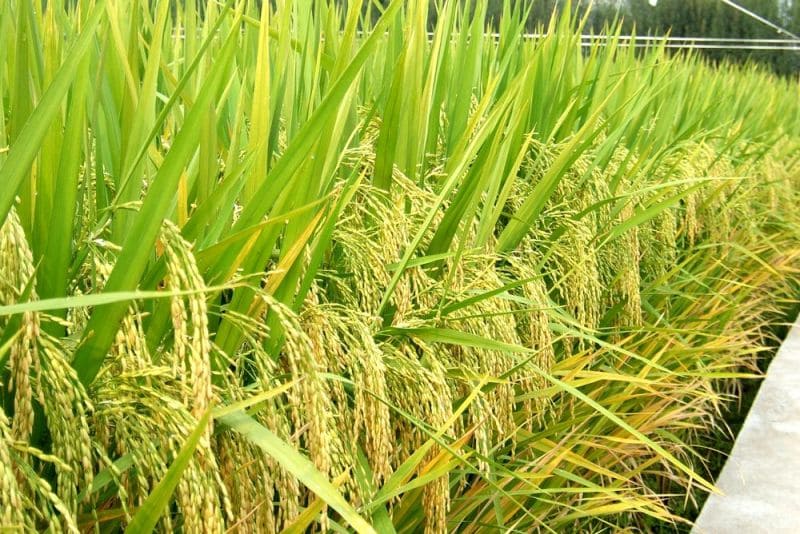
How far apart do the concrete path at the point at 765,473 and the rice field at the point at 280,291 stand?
19 cm

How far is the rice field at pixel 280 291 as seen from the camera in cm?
93

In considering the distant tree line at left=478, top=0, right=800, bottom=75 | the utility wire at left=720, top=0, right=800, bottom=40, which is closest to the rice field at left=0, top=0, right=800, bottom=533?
the distant tree line at left=478, top=0, right=800, bottom=75

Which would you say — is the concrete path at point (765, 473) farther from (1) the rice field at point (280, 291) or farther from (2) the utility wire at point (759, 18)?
(2) the utility wire at point (759, 18)

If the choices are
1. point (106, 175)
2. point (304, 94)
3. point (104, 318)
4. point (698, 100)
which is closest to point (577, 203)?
point (304, 94)

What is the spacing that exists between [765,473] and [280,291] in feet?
5.97

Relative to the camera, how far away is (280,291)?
50.4 inches

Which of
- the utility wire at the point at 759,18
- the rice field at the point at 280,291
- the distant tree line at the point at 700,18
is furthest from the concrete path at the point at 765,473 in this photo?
the utility wire at the point at 759,18

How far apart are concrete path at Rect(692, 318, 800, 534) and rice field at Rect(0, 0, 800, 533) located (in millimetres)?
189

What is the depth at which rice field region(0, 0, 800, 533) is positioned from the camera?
929mm

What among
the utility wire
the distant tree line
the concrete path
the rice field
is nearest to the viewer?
the rice field

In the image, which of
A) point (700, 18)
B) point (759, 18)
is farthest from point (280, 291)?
point (759, 18)

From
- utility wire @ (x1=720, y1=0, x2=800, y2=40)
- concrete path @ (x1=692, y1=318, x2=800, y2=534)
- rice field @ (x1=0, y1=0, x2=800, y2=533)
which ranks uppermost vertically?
utility wire @ (x1=720, y1=0, x2=800, y2=40)

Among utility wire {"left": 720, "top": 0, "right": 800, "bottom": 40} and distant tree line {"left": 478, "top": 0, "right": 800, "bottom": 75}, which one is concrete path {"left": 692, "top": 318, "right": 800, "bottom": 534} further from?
utility wire {"left": 720, "top": 0, "right": 800, "bottom": 40}

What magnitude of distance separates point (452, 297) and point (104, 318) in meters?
0.69
